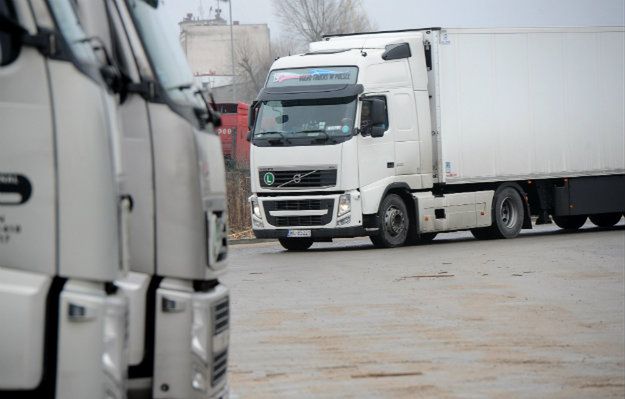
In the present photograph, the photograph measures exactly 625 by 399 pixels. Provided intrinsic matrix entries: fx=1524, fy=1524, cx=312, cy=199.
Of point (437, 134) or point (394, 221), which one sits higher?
point (437, 134)

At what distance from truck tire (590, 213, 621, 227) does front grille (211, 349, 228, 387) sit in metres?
26.5

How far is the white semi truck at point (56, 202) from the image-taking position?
256 inches

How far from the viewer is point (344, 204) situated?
27203 millimetres

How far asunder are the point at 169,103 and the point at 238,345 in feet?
19.2

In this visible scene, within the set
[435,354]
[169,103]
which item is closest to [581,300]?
[435,354]

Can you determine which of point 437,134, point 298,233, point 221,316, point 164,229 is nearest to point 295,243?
point 298,233

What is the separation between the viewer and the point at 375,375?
37.3 ft

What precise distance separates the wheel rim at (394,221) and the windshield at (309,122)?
175 centimetres

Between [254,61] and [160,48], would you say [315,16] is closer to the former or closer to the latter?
[254,61]

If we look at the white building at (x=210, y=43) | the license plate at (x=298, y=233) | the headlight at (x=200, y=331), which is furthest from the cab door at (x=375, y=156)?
the white building at (x=210, y=43)

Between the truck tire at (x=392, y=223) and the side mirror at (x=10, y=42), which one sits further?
the truck tire at (x=392, y=223)

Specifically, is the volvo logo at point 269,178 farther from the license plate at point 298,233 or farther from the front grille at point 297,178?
the license plate at point 298,233

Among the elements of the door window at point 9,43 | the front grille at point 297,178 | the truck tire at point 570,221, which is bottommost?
the truck tire at point 570,221

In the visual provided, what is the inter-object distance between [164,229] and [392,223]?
2040 cm
